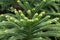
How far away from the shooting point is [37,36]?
2.43 m

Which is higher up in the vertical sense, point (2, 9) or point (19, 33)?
point (2, 9)

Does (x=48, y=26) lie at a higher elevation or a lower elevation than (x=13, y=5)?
lower

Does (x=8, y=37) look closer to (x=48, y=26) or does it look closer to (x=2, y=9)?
(x=48, y=26)

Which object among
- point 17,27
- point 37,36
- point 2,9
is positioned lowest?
point 37,36

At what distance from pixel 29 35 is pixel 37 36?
0.12 meters

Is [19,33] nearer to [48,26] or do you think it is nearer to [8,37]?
[8,37]

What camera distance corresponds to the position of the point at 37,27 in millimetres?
2393

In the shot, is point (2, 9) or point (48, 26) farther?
point (2, 9)

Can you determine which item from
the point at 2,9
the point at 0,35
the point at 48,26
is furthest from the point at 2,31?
the point at 2,9

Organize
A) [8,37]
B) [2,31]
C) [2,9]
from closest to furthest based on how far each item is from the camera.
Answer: [2,31] < [8,37] < [2,9]

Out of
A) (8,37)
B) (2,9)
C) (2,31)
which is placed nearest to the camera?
(2,31)

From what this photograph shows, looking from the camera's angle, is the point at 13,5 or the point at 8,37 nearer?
the point at 8,37

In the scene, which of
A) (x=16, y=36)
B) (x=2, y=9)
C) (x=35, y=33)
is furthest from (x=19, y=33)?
(x=2, y=9)

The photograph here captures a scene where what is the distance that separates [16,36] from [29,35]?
199 millimetres
